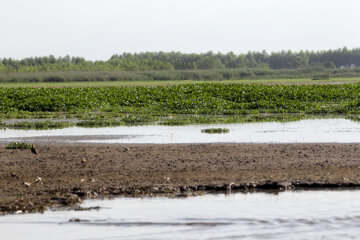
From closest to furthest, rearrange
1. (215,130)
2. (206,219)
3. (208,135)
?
(206,219)
(208,135)
(215,130)

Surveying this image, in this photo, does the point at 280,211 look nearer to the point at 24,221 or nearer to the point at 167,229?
the point at 167,229

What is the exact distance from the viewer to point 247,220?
35.3 feet

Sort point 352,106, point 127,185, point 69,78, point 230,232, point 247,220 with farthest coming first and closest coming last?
point 69,78, point 352,106, point 127,185, point 247,220, point 230,232

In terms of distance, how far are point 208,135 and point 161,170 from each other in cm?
820

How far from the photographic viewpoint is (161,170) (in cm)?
1502

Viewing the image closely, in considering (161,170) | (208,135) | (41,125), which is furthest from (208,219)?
(41,125)

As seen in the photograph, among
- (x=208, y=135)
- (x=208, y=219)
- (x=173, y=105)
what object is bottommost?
(x=173, y=105)

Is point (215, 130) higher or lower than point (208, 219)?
lower

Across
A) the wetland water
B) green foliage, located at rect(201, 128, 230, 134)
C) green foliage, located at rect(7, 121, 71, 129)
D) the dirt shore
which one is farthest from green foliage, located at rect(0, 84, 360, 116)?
the wetland water

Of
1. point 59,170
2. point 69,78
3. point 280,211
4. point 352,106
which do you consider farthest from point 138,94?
point 69,78

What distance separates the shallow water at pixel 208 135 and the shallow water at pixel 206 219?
8.97m

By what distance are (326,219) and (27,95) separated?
116ft

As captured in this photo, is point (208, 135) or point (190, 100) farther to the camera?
point (190, 100)

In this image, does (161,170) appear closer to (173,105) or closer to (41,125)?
(41,125)
